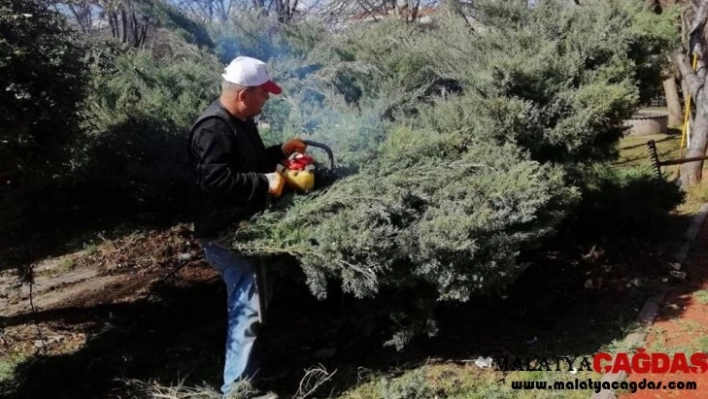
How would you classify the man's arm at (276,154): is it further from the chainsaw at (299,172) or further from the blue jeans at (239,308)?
the blue jeans at (239,308)

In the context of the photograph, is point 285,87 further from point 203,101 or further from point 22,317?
point 22,317

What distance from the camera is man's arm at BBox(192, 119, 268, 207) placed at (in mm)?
2943

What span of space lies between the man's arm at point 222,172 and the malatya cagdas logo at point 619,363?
1.86m

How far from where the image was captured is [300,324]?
169 inches

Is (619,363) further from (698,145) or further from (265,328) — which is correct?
(698,145)

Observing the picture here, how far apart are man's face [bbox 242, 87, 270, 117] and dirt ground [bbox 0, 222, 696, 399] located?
37.0 inches

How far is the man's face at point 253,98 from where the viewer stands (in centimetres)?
313

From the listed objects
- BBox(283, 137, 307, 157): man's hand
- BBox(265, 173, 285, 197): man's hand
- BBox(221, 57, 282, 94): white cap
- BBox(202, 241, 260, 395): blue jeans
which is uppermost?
BBox(221, 57, 282, 94): white cap

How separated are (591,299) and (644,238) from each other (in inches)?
52.7

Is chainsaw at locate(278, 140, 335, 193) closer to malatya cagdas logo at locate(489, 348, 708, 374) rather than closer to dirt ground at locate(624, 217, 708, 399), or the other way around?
malatya cagdas logo at locate(489, 348, 708, 374)

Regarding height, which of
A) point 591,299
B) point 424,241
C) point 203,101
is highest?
point 203,101

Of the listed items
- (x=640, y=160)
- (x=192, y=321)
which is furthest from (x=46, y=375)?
(x=640, y=160)

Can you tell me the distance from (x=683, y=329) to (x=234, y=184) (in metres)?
3.19

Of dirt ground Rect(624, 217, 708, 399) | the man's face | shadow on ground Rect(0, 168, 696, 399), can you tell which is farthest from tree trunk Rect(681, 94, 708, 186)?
the man's face
